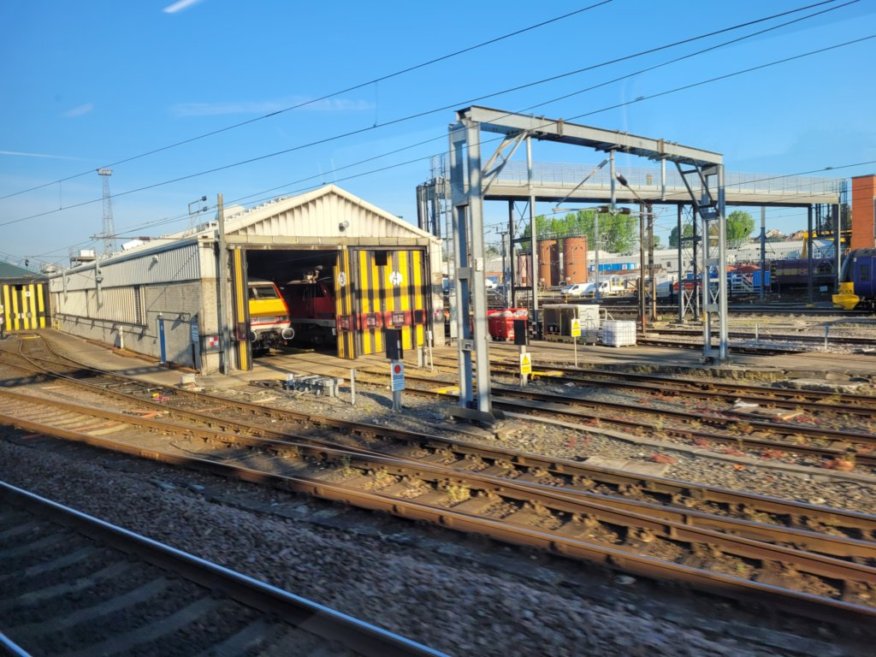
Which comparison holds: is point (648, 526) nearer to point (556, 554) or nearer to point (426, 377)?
point (556, 554)

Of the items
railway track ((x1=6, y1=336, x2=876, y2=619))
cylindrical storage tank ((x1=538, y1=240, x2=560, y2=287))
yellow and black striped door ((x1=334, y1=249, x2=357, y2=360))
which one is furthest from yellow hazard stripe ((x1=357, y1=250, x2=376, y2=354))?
cylindrical storage tank ((x1=538, y1=240, x2=560, y2=287))

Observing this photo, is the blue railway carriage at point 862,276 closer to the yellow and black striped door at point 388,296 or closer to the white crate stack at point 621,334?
the white crate stack at point 621,334

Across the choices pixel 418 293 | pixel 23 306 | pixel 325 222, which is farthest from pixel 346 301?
pixel 23 306

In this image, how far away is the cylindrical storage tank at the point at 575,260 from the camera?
265 feet

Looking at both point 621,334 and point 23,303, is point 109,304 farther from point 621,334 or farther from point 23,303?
point 621,334

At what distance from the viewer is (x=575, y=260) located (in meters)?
82.1

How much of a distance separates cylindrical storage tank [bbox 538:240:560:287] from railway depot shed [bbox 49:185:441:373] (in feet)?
160

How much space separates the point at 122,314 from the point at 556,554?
27.1m

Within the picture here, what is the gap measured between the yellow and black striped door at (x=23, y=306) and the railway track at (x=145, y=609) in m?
45.0

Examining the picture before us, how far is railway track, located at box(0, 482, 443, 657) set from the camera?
14.1 feet

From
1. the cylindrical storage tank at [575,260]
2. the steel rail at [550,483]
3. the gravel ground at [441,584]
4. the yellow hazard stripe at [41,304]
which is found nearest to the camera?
the gravel ground at [441,584]

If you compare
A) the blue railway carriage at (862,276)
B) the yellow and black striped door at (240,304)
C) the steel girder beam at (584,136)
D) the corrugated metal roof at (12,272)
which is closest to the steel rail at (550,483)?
the steel girder beam at (584,136)

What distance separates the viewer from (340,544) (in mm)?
6184

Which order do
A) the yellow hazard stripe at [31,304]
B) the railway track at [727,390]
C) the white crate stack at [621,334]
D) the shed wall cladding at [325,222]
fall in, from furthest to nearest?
the yellow hazard stripe at [31,304] < the white crate stack at [621,334] < the shed wall cladding at [325,222] < the railway track at [727,390]
